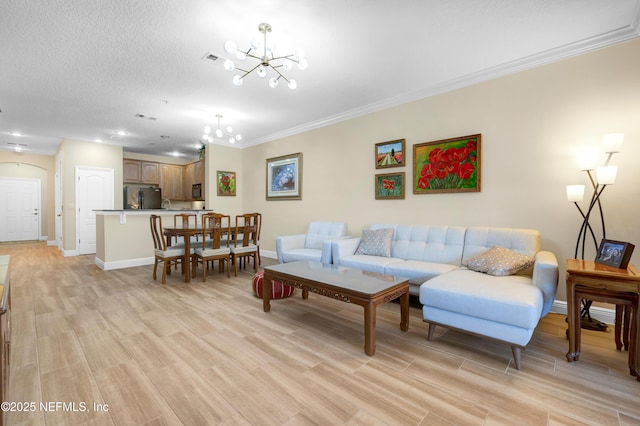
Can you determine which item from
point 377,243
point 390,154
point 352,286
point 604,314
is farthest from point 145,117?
point 604,314

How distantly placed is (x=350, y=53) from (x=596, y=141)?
2527mm

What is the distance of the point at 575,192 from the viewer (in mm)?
2586

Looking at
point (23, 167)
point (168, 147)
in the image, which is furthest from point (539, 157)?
point (23, 167)

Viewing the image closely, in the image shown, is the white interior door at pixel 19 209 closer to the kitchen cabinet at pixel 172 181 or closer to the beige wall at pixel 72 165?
the beige wall at pixel 72 165

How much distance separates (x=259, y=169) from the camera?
651cm

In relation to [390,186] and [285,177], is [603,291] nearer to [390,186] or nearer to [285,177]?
[390,186]

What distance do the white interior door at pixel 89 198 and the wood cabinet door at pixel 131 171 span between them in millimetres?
649

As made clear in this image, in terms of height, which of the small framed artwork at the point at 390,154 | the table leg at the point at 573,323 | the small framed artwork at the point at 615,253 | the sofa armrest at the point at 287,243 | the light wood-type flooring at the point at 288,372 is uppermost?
the small framed artwork at the point at 390,154

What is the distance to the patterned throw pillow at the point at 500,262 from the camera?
2627 mm

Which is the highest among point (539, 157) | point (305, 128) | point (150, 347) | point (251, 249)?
point (305, 128)

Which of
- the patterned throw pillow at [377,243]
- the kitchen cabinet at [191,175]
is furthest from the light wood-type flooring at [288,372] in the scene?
the kitchen cabinet at [191,175]

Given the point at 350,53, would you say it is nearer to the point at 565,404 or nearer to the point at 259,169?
the point at 565,404

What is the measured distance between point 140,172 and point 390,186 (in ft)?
22.9

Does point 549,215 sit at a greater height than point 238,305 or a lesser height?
greater
